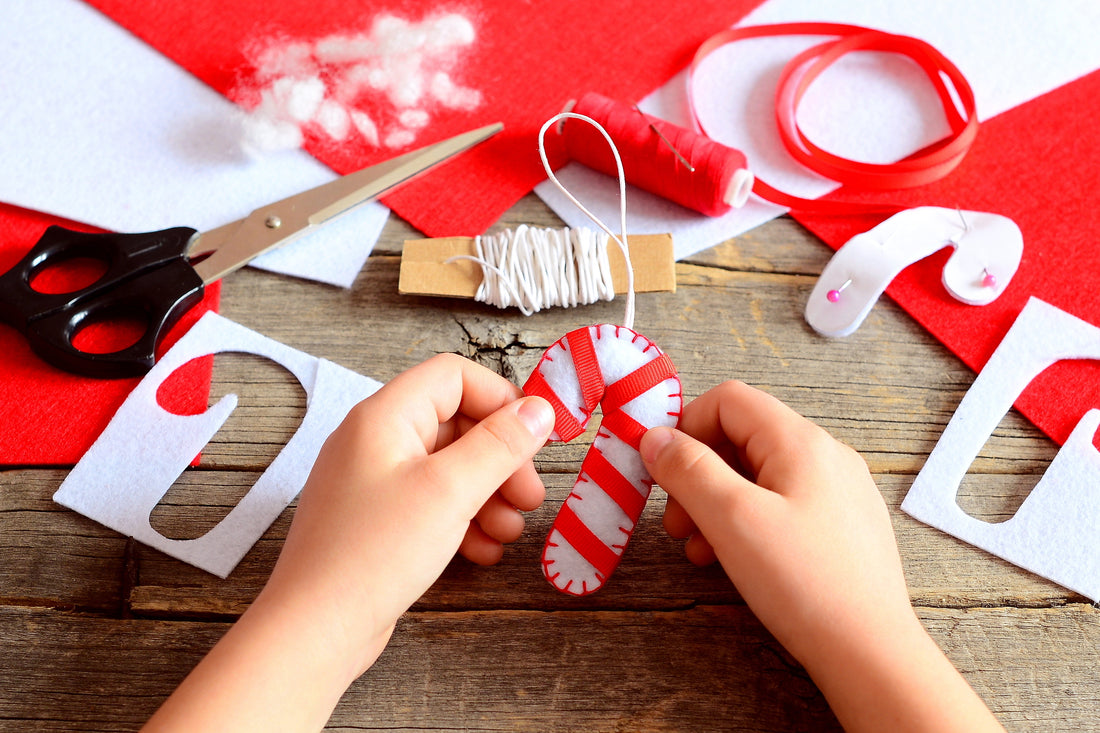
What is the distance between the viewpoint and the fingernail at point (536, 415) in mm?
779

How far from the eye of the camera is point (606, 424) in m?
0.87

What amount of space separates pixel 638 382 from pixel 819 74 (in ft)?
2.36

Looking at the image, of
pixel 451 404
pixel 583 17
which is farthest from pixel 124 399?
pixel 583 17

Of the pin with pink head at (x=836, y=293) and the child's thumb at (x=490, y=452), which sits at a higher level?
the pin with pink head at (x=836, y=293)

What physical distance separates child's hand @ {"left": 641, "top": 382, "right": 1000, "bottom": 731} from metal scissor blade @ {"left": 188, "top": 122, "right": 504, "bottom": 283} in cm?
57

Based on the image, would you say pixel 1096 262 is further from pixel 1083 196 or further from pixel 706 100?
pixel 706 100

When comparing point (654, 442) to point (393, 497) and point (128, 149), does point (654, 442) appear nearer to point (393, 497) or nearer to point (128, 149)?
point (393, 497)

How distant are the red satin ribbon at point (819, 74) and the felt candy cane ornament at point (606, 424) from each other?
436 millimetres

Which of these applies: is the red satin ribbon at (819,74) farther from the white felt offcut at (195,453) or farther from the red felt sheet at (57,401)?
the red felt sheet at (57,401)

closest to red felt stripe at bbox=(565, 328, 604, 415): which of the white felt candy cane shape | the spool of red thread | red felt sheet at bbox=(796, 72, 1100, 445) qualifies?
the white felt candy cane shape

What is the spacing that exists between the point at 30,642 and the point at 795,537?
0.79 m

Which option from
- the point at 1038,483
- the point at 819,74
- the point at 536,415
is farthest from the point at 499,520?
the point at 819,74

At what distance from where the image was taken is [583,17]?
53.0 inches

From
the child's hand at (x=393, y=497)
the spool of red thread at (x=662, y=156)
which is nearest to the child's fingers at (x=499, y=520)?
the child's hand at (x=393, y=497)
